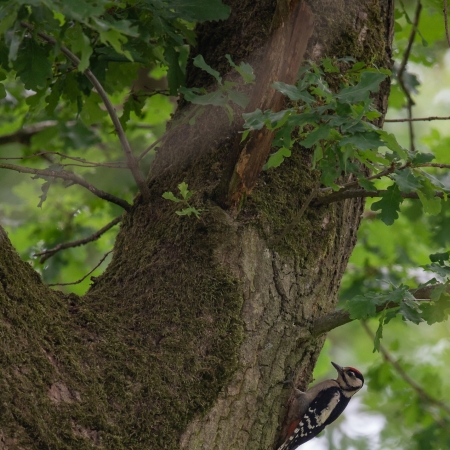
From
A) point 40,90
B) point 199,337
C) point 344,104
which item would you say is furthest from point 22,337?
point 40,90

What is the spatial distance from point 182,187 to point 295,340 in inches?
35.6

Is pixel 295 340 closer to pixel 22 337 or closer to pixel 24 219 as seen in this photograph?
pixel 22 337

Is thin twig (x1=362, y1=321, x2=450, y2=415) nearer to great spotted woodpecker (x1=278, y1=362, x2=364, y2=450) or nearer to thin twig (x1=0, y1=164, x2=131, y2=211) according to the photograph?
great spotted woodpecker (x1=278, y1=362, x2=364, y2=450)

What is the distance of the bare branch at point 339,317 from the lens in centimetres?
279

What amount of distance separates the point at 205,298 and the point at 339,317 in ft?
2.12

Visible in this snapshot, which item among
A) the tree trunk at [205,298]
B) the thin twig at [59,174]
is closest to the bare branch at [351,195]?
the tree trunk at [205,298]

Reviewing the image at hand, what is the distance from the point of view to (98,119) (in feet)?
13.4

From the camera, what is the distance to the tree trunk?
248 centimetres

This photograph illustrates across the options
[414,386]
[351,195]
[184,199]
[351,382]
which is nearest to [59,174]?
[184,199]

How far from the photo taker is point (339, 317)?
3000mm

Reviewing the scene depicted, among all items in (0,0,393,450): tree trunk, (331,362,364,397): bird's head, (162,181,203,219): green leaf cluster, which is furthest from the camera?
(331,362,364,397): bird's head

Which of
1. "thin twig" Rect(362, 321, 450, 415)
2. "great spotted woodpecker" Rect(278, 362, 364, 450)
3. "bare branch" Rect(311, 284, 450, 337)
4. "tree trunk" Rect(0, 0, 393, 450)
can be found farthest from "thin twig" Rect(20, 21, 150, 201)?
"thin twig" Rect(362, 321, 450, 415)

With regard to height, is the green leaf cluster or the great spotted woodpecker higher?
the green leaf cluster

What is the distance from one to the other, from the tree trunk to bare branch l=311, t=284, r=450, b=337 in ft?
0.22
